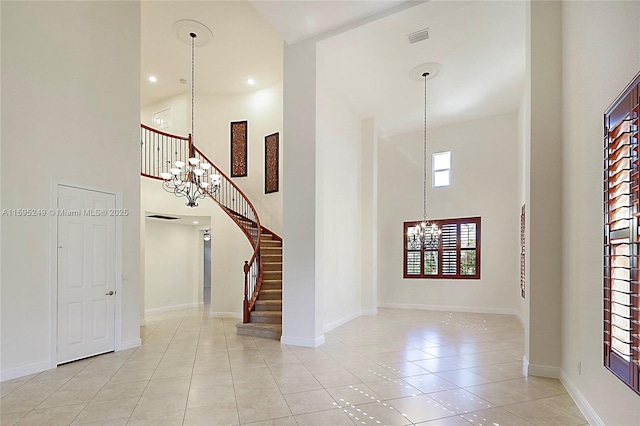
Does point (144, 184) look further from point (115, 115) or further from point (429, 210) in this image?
point (429, 210)

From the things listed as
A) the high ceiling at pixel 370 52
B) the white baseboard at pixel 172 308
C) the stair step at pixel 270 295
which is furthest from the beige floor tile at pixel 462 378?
the white baseboard at pixel 172 308

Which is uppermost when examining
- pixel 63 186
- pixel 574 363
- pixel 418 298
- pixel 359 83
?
pixel 359 83

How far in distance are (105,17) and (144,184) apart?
3159 millimetres

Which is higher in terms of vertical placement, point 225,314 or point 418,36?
point 418,36

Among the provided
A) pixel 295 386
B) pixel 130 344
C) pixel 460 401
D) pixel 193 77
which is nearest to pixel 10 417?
pixel 130 344

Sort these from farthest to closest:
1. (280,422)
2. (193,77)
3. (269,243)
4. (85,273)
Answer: (193,77), (269,243), (85,273), (280,422)

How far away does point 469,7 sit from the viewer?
181 inches

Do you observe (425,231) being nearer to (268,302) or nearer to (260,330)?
(268,302)

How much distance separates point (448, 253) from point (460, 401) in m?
6.12

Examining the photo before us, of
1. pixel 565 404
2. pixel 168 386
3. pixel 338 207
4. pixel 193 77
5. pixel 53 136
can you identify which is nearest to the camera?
pixel 565 404

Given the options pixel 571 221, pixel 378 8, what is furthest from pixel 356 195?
pixel 571 221

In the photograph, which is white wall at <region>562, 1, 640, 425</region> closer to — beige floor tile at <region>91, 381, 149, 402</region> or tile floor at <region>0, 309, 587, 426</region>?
tile floor at <region>0, 309, 587, 426</region>

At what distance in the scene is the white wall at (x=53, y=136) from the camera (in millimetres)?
4012

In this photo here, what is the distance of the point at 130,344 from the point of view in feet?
17.3
